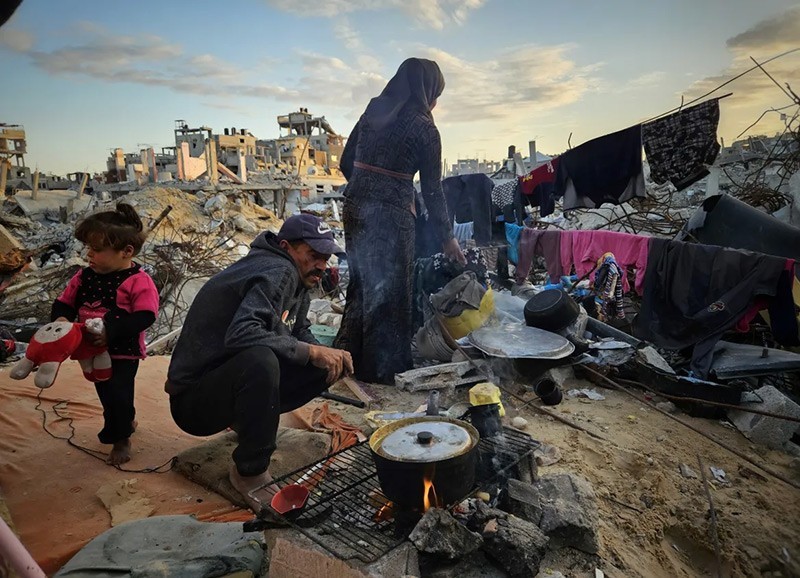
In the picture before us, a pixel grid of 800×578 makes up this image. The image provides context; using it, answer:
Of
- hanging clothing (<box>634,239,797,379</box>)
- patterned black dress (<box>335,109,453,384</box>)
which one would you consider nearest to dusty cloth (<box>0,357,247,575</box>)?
patterned black dress (<box>335,109,453,384</box>)

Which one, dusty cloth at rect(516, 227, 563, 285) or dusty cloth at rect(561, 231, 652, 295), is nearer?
dusty cloth at rect(561, 231, 652, 295)

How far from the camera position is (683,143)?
5773 millimetres

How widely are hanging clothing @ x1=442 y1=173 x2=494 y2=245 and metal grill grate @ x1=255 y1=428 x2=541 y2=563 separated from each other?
18.6 feet

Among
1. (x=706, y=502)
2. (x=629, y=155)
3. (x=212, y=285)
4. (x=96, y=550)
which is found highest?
(x=629, y=155)

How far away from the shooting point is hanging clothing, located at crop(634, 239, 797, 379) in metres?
4.33

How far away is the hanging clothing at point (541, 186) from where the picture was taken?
7.79 meters

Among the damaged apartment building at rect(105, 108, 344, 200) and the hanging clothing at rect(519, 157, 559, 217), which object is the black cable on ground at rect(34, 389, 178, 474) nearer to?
the hanging clothing at rect(519, 157, 559, 217)

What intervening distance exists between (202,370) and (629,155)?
20.4ft

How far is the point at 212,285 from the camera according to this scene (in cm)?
266

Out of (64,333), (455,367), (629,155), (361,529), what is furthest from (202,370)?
(629,155)

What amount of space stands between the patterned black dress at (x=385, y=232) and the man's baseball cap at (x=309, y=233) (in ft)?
5.84

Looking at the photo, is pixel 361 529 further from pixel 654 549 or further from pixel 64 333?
pixel 64 333

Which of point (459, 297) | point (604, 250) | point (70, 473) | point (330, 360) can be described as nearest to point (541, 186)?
point (604, 250)

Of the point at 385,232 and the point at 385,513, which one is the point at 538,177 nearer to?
the point at 385,232
